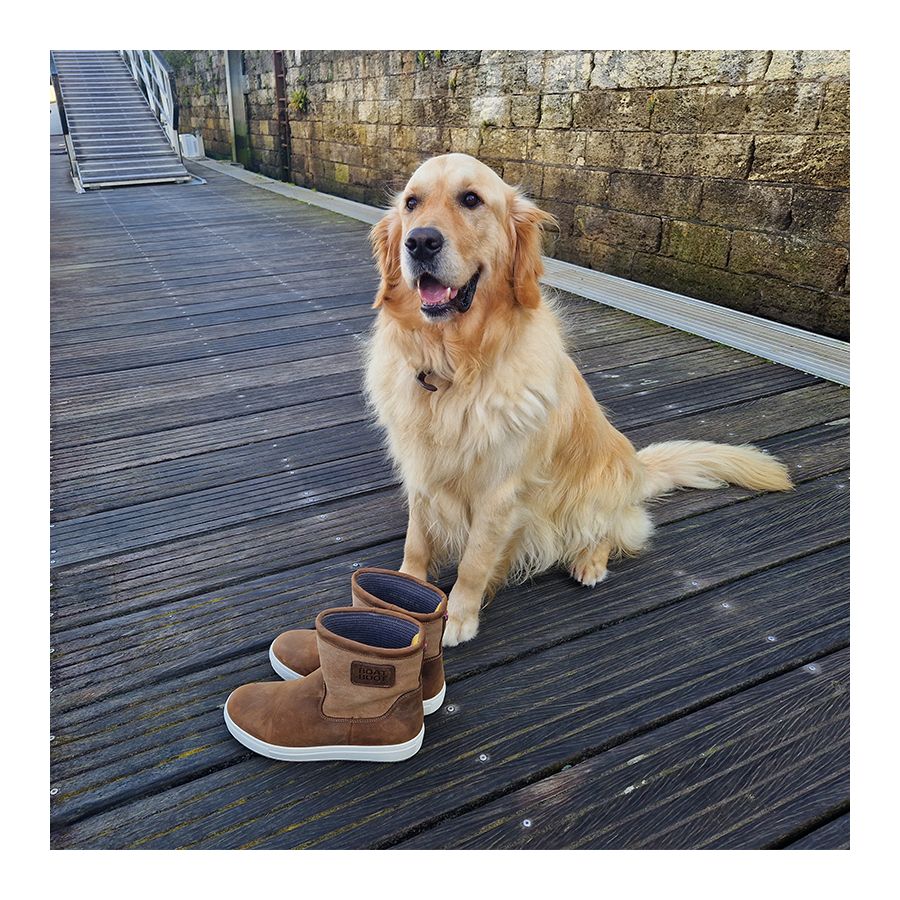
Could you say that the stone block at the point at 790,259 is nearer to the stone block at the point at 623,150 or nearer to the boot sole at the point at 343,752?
the stone block at the point at 623,150

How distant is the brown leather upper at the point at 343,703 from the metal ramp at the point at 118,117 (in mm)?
9899

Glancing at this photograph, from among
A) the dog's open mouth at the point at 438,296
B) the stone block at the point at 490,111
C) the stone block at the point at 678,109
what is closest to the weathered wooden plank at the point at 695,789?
the dog's open mouth at the point at 438,296

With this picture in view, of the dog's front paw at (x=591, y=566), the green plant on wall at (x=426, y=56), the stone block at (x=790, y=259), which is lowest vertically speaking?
the dog's front paw at (x=591, y=566)

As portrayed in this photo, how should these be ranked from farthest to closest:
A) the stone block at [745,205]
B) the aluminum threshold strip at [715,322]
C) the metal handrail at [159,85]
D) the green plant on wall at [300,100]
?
the metal handrail at [159,85], the green plant on wall at [300,100], the stone block at [745,205], the aluminum threshold strip at [715,322]

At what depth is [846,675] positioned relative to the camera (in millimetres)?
1816

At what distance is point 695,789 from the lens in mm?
Answer: 1528

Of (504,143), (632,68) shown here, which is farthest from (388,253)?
(504,143)

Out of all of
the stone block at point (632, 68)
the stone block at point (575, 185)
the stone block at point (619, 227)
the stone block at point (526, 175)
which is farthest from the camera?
the stone block at point (526, 175)

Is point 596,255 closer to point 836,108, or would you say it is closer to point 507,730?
point 836,108

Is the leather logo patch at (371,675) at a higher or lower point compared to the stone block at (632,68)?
lower

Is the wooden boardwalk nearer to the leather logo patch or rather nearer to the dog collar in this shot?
the leather logo patch

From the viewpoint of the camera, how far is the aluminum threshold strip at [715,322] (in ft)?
12.0

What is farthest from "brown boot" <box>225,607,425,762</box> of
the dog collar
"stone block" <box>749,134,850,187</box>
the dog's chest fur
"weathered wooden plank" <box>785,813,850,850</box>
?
"stone block" <box>749,134,850,187</box>
